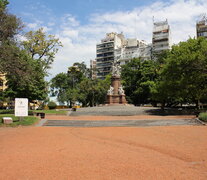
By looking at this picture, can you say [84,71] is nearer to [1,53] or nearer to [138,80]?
[138,80]

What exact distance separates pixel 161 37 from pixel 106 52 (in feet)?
83.0

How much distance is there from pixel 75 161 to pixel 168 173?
2830 mm

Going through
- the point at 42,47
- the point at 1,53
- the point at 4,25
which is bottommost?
the point at 1,53

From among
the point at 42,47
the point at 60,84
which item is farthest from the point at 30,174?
the point at 60,84

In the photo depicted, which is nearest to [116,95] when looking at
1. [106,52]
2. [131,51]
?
[131,51]

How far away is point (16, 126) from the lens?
61.2 ft

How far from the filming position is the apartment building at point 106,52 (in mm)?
96037

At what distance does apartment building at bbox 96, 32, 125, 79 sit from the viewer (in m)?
96.0

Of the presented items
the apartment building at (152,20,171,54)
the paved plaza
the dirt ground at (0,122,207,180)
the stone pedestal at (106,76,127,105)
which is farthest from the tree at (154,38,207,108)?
the apartment building at (152,20,171,54)

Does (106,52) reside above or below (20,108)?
above

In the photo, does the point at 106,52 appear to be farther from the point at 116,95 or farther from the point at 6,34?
the point at 6,34

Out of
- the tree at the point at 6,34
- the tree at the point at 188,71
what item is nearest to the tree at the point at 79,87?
the tree at the point at 188,71

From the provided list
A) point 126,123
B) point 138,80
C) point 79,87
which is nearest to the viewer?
point 126,123

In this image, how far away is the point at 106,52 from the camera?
97562 millimetres
